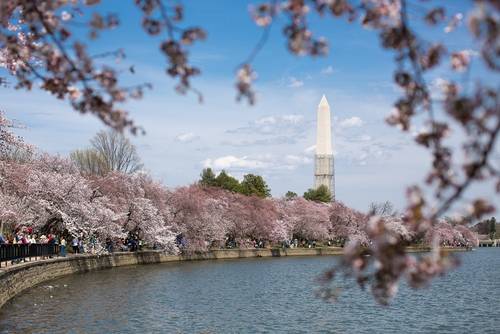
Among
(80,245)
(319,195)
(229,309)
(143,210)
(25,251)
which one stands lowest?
(229,309)

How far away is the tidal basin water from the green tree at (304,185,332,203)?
77103 millimetres

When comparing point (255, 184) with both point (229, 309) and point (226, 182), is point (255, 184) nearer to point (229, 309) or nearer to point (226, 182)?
point (226, 182)

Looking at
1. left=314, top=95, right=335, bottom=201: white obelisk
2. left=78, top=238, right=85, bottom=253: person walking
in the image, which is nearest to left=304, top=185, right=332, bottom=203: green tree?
left=314, top=95, right=335, bottom=201: white obelisk

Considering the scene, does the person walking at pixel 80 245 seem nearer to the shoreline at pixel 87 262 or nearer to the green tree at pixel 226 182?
the shoreline at pixel 87 262

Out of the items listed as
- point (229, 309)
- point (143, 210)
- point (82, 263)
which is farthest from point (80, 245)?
point (229, 309)

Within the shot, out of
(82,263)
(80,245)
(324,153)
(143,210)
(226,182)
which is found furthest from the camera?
(324,153)

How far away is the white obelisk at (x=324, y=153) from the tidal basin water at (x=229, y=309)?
223 ft

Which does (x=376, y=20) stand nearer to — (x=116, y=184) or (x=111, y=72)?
(x=111, y=72)

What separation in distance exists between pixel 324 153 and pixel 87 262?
237 ft

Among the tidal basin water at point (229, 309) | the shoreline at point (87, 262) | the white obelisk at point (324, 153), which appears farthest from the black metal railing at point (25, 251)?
the white obelisk at point (324, 153)

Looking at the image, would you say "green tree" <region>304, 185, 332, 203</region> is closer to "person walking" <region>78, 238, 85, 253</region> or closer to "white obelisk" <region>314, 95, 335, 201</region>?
"white obelisk" <region>314, 95, 335, 201</region>

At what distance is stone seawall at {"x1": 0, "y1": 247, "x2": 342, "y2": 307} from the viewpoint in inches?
975

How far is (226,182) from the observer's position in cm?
9706

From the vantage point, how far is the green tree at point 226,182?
95875 mm
